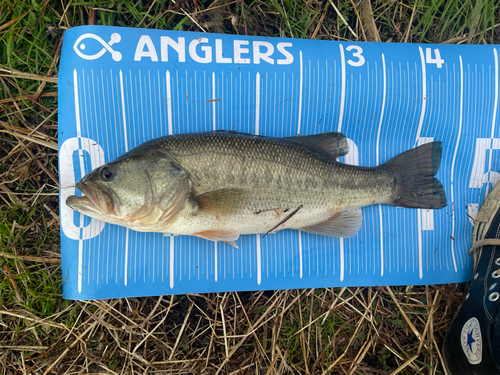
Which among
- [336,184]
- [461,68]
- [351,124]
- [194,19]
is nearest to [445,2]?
[461,68]

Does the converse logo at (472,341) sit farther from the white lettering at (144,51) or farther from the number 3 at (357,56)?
the white lettering at (144,51)

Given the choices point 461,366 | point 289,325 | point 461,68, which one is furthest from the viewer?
point 461,68

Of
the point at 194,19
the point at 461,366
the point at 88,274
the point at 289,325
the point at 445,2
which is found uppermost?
the point at 445,2

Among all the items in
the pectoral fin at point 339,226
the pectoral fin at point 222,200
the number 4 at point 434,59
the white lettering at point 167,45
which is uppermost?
the white lettering at point 167,45

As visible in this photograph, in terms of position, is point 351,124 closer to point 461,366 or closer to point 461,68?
point 461,68

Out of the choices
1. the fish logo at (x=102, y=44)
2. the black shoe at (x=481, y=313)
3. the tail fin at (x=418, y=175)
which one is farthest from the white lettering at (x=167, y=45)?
the black shoe at (x=481, y=313)

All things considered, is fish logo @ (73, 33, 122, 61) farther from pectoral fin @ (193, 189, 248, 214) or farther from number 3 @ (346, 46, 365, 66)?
number 3 @ (346, 46, 365, 66)
